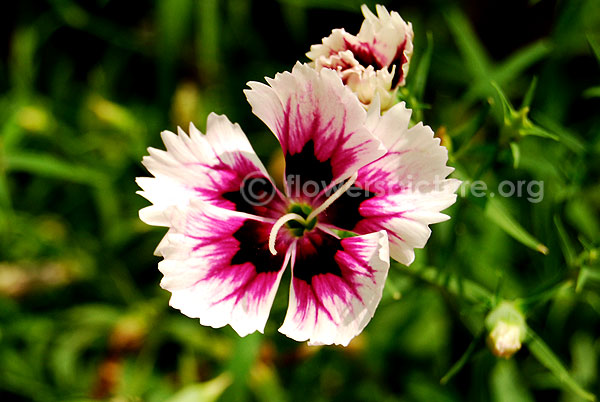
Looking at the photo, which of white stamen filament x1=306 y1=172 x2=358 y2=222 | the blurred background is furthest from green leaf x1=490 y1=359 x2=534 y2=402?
white stamen filament x1=306 y1=172 x2=358 y2=222

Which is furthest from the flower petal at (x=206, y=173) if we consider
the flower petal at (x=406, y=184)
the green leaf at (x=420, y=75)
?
the green leaf at (x=420, y=75)

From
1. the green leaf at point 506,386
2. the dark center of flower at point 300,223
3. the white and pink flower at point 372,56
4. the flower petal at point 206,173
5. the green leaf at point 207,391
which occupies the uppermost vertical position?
the white and pink flower at point 372,56

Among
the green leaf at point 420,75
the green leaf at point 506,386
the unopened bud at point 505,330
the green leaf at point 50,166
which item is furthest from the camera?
the green leaf at point 50,166

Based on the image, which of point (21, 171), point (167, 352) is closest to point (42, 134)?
point (21, 171)

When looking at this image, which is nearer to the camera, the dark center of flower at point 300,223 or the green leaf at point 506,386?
the dark center of flower at point 300,223

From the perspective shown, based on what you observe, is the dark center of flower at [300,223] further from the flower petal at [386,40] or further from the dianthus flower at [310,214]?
the flower petal at [386,40]

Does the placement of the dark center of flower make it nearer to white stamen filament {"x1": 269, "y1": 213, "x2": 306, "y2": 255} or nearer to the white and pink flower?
white stamen filament {"x1": 269, "y1": 213, "x2": 306, "y2": 255}
